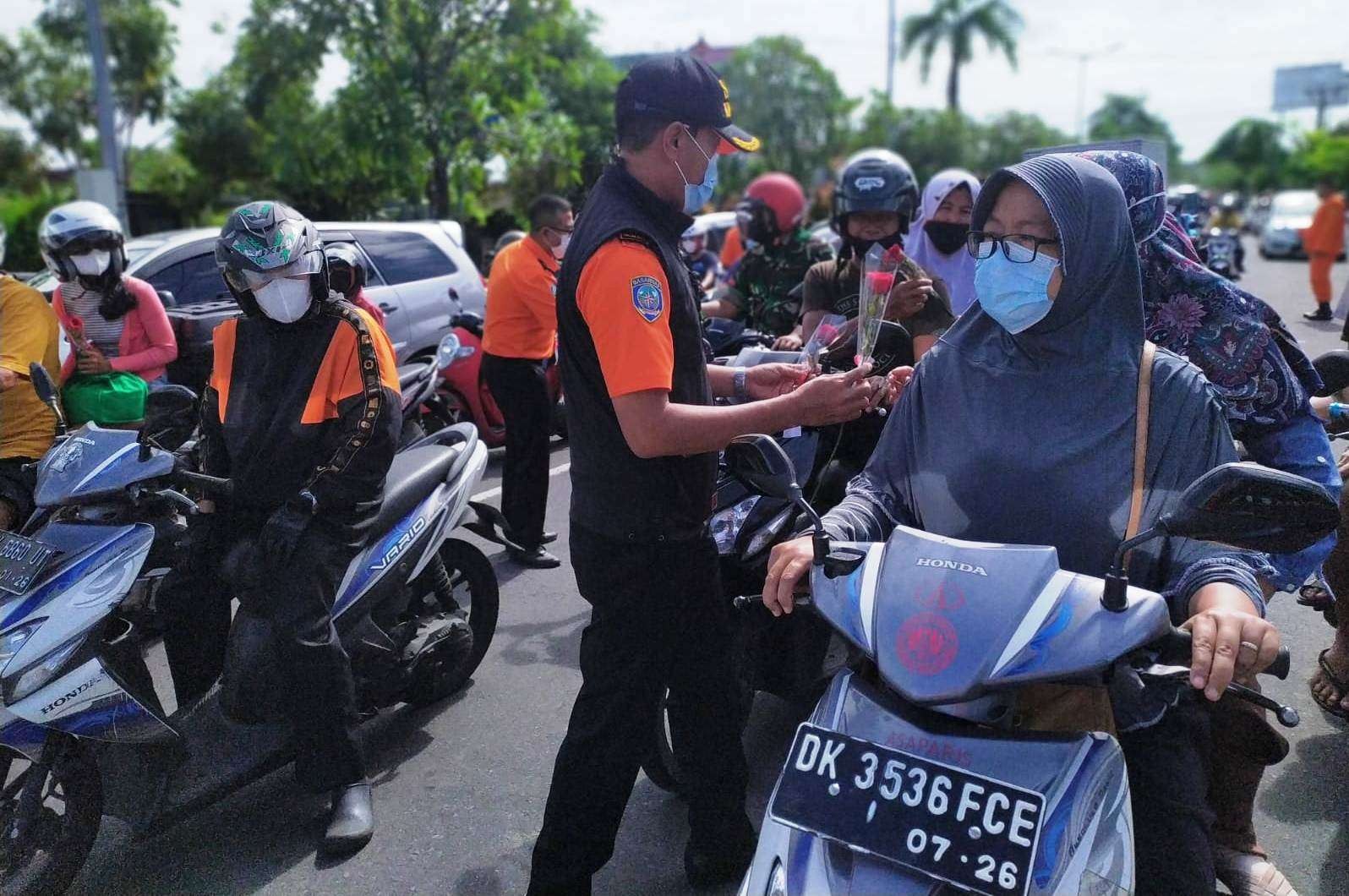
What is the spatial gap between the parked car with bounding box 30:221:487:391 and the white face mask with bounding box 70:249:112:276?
4.57ft

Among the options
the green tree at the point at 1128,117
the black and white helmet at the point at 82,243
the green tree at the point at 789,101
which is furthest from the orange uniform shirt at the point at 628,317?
the green tree at the point at 1128,117

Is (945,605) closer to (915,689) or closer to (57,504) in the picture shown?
(915,689)

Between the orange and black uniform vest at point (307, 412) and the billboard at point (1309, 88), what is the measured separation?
232 ft

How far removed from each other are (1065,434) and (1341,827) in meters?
2.01

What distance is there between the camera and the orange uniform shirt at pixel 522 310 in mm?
5648

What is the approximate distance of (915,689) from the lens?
160 cm

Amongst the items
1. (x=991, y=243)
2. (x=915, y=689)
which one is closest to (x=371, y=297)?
Result: (x=991, y=243)

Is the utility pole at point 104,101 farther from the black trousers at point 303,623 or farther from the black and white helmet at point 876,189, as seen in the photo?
the black trousers at point 303,623

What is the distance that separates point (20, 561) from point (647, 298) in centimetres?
190

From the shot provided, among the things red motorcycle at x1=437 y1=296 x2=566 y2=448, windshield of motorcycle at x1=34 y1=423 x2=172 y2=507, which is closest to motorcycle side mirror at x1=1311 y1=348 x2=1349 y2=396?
windshield of motorcycle at x1=34 y1=423 x2=172 y2=507

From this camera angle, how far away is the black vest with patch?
7.81 ft

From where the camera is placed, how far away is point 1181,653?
172 cm

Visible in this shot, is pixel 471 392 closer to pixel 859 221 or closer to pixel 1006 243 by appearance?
pixel 859 221

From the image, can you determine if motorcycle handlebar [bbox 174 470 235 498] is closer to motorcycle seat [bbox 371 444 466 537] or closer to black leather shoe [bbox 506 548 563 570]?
motorcycle seat [bbox 371 444 466 537]
